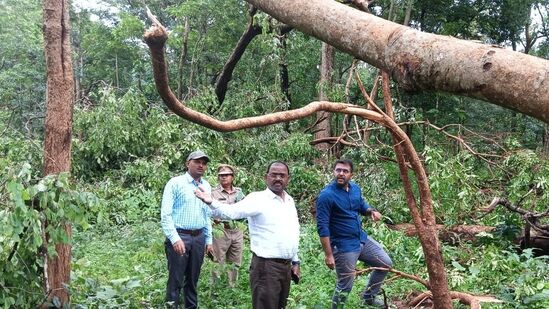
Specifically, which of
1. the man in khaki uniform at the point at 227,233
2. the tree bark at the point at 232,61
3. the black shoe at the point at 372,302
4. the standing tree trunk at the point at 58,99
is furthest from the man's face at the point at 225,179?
the tree bark at the point at 232,61

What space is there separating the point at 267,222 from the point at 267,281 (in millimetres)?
416

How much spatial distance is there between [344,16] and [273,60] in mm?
9533

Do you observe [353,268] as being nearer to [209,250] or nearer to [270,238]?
[270,238]

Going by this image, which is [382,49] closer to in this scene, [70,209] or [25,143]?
[70,209]

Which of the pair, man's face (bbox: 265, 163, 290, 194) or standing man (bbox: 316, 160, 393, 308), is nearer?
man's face (bbox: 265, 163, 290, 194)

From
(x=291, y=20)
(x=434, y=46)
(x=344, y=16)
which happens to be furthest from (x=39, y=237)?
(x=434, y=46)

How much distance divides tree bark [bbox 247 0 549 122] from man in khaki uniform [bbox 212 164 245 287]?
3.28 meters

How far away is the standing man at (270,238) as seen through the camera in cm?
376

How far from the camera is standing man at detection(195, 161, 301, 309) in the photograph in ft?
12.3

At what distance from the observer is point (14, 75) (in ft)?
68.0

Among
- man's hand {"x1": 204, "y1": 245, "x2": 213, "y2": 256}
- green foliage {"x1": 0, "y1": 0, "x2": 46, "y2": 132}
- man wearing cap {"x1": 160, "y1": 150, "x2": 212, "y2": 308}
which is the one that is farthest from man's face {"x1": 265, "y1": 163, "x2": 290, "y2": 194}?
green foliage {"x1": 0, "y1": 0, "x2": 46, "y2": 132}

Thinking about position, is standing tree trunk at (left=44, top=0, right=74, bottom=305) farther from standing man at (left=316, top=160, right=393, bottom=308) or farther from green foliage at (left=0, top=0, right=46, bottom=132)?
green foliage at (left=0, top=0, right=46, bottom=132)

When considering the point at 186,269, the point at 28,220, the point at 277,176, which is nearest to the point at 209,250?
the point at 186,269

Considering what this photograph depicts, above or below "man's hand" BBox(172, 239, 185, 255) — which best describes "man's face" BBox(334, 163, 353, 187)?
above
